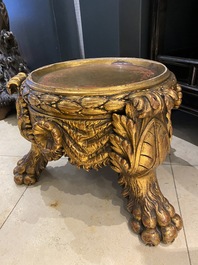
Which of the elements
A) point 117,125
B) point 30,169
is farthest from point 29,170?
point 117,125

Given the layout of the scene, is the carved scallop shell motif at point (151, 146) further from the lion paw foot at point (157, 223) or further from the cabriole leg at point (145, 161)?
the lion paw foot at point (157, 223)

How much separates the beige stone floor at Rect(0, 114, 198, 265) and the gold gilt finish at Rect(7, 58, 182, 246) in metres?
0.05

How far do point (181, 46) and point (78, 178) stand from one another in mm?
795

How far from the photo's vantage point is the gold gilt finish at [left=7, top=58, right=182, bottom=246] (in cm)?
51

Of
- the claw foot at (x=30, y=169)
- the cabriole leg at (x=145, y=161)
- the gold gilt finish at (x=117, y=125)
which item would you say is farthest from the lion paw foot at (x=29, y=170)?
the cabriole leg at (x=145, y=161)

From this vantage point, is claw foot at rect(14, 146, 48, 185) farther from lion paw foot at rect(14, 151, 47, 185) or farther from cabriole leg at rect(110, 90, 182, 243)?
cabriole leg at rect(110, 90, 182, 243)

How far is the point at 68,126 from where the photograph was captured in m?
0.55

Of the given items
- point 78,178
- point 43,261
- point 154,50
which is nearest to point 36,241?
point 43,261

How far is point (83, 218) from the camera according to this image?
71 cm

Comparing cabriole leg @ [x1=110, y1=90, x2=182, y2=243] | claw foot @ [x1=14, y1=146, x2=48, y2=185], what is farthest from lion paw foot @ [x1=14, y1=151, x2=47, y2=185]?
cabriole leg @ [x1=110, y1=90, x2=182, y2=243]

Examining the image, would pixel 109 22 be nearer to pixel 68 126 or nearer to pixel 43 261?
pixel 68 126

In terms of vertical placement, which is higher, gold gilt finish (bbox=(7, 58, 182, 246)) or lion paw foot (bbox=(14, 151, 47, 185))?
gold gilt finish (bbox=(7, 58, 182, 246))

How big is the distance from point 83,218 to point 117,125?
1.17ft

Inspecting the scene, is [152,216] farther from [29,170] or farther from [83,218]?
[29,170]
